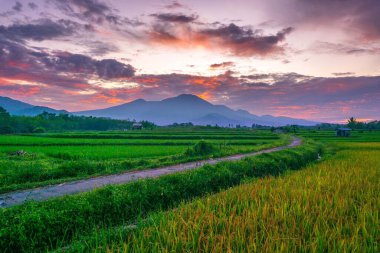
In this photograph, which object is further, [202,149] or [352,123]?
[352,123]

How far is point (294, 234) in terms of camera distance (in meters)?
4.12

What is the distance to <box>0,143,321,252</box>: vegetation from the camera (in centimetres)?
500

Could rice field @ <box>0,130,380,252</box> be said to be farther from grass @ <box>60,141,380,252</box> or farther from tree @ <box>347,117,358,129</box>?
tree @ <box>347,117,358,129</box>

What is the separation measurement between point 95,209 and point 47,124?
79277 millimetres

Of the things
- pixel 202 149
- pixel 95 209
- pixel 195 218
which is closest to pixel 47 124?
pixel 202 149

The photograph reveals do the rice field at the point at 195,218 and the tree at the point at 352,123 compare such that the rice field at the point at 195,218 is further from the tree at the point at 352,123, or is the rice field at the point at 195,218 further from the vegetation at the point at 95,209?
the tree at the point at 352,123

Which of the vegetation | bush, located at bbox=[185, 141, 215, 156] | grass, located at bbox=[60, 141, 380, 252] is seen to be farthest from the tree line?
grass, located at bbox=[60, 141, 380, 252]

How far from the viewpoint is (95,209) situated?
6398 mm

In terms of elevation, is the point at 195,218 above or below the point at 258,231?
above

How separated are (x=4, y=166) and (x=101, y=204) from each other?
7036mm

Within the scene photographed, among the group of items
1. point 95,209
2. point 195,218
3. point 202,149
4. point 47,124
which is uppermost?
point 47,124

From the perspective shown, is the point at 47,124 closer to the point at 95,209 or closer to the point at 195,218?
the point at 95,209

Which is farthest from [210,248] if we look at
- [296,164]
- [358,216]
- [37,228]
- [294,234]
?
[296,164]

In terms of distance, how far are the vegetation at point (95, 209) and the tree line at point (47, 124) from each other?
5924cm
